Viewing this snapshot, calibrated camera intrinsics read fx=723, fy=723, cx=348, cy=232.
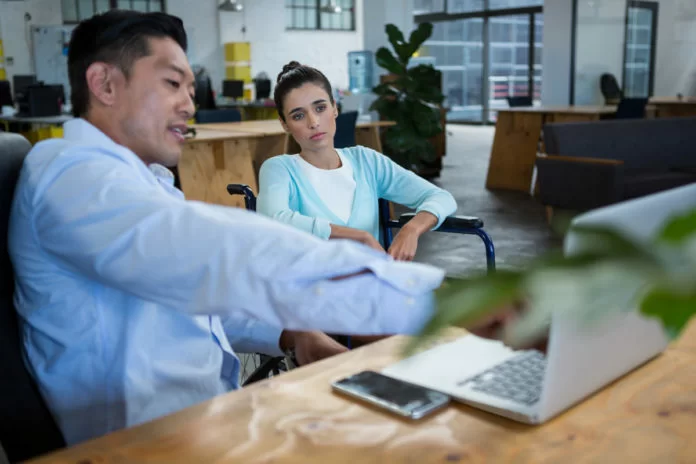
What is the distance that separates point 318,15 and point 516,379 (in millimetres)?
15501

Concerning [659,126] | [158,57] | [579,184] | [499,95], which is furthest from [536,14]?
[158,57]

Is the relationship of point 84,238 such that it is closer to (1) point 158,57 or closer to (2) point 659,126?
(1) point 158,57

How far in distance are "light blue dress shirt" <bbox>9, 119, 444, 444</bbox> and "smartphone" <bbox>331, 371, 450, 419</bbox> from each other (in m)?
0.10

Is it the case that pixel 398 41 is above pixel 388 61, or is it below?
above

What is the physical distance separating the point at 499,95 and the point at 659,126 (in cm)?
1048

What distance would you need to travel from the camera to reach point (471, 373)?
108 cm

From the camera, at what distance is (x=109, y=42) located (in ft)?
4.35

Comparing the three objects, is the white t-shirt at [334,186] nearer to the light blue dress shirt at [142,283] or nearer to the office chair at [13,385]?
the light blue dress shirt at [142,283]

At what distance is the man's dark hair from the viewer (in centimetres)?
133

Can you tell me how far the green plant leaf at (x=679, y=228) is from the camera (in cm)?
28

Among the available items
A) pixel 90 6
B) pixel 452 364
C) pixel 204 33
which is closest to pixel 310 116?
pixel 452 364

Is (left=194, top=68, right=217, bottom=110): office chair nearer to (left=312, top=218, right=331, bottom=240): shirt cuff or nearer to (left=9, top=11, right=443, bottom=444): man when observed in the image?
(left=312, top=218, right=331, bottom=240): shirt cuff

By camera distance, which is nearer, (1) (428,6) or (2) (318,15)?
(2) (318,15)

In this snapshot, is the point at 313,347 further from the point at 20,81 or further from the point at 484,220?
the point at 20,81
